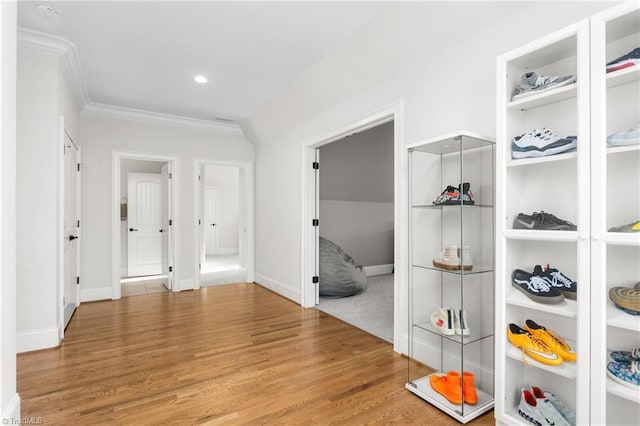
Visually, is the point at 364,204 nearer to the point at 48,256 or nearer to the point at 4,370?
the point at 48,256

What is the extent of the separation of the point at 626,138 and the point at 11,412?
10.3ft

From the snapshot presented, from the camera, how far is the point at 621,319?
134cm

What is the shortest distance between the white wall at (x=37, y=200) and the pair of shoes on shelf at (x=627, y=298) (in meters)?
4.09

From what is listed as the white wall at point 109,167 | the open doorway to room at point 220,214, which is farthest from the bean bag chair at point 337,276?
the open doorway to room at point 220,214

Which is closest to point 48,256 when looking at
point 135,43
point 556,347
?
point 135,43

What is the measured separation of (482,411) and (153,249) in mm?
6170

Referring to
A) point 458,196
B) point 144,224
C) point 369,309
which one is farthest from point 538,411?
point 144,224

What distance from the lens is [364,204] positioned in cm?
628

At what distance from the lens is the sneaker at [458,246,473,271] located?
→ 2037 millimetres

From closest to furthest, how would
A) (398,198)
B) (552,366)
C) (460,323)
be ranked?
(552,366) → (460,323) → (398,198)

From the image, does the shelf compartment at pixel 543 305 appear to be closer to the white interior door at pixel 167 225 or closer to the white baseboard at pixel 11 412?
the white baseboard at pixel 11 412

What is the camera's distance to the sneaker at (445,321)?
2105mm

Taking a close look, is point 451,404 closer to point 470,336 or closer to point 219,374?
point 470,336

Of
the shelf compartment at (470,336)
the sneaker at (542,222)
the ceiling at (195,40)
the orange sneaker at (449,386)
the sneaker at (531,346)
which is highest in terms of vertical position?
the ceiling at (195,40)
